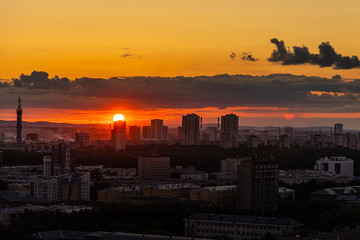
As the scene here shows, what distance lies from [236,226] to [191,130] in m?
110

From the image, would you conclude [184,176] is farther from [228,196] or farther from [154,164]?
[228,196]

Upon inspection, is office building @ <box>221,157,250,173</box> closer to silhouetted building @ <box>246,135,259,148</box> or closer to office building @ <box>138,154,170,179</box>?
office building @ <box>138,154,170,179</box>

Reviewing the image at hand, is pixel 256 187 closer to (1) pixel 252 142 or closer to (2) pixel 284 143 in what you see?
(2) pixel 284 143

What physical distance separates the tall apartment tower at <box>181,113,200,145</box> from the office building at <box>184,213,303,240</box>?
10575 cm

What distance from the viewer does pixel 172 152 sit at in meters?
116

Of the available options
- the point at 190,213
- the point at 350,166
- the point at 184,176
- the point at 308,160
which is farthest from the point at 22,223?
the point at 308,160

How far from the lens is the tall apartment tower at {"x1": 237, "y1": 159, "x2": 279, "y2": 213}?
4897cm

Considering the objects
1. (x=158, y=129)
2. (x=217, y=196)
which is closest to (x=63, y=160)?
(x=217, y=196)

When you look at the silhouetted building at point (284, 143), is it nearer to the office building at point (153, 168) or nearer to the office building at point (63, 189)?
the office building at point (153, 168)

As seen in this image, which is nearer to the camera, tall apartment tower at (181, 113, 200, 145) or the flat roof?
the flat roof

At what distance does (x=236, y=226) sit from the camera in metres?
38.6

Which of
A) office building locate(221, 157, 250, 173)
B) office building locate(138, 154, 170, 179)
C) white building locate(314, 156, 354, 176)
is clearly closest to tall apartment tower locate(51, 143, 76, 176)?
office building locate(138, 154, 170, 179)

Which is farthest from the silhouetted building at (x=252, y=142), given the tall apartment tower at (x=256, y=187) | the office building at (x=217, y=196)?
the tall apartment tower at (x=256, y=187)

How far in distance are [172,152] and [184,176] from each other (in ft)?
113
